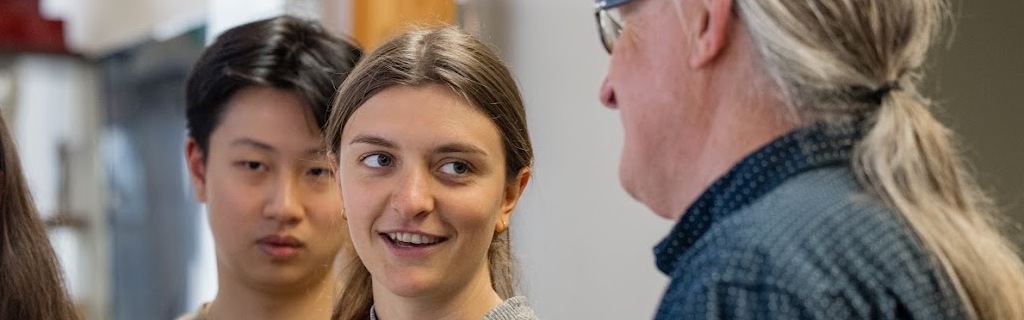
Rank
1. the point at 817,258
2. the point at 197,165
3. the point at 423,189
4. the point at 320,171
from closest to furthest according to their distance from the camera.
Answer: the point at 817,258 → the point at 423,189 → the point at 320,171 → the point at 197,165

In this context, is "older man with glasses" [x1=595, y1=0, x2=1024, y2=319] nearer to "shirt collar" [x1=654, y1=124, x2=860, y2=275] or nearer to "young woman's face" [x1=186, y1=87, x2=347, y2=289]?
"shirt collar" [x1=654, y1=124, x2=860, y2=275]

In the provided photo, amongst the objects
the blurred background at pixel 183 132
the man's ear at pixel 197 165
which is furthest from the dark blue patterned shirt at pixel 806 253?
the man's ear at pixel 197 165

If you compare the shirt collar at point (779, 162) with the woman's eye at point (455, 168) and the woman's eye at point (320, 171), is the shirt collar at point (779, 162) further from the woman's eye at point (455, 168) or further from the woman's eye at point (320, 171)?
the woman's eye at point (320, 171)

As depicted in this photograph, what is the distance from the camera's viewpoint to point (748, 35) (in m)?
1.06

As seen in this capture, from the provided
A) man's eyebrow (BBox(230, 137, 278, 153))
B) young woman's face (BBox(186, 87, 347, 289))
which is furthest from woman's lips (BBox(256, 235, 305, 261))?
man's eyebrow (BBox(230, 137, 278, 153))

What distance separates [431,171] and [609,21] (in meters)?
0.41

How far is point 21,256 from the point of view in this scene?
182 centimetres

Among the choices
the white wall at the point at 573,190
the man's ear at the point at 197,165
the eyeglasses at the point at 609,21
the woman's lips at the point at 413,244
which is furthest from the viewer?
the white wall at the point at 573,190

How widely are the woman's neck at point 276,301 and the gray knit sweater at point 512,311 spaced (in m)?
0.40

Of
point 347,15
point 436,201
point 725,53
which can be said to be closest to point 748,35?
point 725,53

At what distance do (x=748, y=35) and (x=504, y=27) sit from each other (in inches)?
92.1

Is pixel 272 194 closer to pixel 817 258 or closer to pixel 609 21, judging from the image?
pixel 609 21

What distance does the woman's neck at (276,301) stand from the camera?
79.0 inches

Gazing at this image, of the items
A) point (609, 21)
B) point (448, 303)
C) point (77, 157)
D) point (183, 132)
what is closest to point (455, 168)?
point (448, 303)
